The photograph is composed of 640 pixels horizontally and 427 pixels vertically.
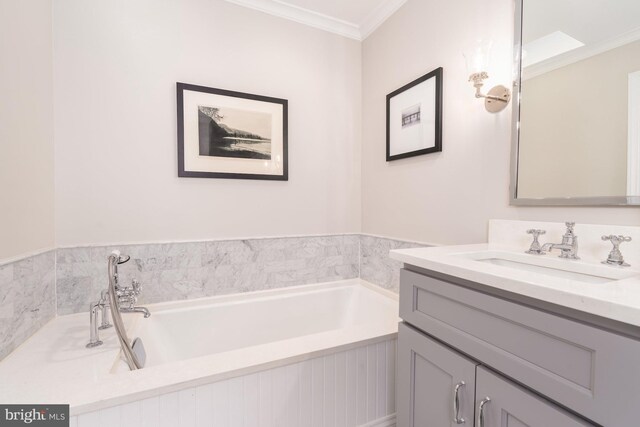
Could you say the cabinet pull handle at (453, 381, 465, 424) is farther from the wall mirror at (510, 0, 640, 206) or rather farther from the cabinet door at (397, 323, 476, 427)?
the wall mirror at (510, 0, 640, 206)

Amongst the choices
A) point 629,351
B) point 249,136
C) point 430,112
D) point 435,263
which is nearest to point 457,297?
point 435,263

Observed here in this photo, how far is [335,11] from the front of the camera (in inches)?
81.5

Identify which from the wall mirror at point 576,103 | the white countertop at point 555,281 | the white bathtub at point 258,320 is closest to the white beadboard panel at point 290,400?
the white bathtub at point 258,320

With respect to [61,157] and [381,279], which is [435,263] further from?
[61,157]

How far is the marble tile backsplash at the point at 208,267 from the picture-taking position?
5.23 ft

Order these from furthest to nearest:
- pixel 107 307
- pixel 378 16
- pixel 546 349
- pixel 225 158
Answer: pixel 378 16
pixel 225 158
pixel 107 307
pixel 546 349

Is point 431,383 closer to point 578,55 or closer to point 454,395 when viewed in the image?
point 454,395

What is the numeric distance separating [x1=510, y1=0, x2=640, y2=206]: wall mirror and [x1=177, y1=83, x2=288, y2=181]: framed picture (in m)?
1.40

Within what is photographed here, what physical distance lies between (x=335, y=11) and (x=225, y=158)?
4.37 ft

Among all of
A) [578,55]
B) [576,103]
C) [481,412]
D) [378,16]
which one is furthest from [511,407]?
[378,16]

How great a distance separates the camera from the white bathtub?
5.09 ft

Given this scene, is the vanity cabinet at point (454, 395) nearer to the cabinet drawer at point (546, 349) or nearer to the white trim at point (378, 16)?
the cabinet drawer at point (546, 349)

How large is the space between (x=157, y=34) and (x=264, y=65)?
65cm

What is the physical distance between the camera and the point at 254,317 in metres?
1.92
